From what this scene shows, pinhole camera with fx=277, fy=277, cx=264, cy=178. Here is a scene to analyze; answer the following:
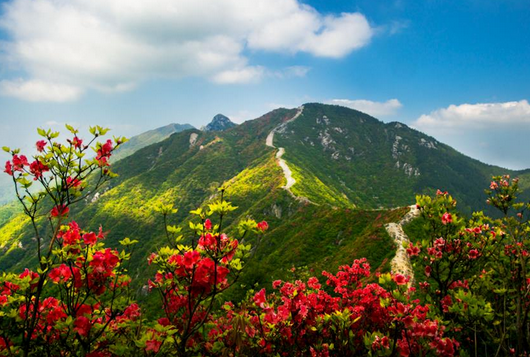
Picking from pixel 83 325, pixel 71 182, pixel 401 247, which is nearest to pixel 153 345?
pixel 83 325

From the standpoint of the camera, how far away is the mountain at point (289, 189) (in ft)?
159

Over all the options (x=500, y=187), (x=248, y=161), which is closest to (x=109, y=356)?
(x=500, y=187)

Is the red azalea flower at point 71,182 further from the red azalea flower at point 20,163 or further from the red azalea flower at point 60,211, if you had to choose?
Answer: the red azalea flower at point 20,163

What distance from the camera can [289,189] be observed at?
8275 centimetres

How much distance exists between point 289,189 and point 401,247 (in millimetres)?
51143

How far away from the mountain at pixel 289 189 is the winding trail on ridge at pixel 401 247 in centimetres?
103

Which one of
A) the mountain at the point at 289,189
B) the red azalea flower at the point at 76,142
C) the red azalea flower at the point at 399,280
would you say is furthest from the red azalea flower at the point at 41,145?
the mountain at the point at 289,189

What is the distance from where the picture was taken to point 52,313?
564 centimetres

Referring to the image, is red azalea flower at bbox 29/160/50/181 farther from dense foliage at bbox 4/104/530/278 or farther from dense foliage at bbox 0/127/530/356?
dense foliage at bbox 4/104/530/278

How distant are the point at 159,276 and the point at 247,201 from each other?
86.5m

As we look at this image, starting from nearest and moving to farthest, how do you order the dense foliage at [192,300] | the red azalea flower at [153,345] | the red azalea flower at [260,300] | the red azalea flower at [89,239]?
the red azalea flower at [153,345], the dense foliage at [192,300], the red azalea flower at [260,300], the red azalea flower at [89,239]

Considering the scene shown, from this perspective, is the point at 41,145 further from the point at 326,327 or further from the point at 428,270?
the point at 428,270

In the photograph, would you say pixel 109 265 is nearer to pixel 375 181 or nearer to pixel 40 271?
pixel 40 271

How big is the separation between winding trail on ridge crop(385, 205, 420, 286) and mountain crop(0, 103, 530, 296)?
1.03 metres
